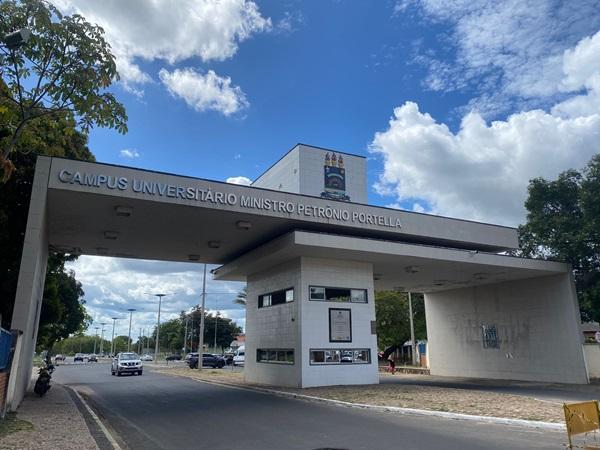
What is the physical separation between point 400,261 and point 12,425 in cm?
1698

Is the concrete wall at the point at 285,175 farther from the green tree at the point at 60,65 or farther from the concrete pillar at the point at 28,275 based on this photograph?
the green tree at the point at 60,65

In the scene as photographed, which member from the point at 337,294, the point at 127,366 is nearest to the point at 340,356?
the point at 337,294

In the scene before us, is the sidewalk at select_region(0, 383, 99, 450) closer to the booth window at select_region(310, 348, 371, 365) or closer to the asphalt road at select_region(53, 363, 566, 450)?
the asphalt road at select_region(53, 363, 566, 450)

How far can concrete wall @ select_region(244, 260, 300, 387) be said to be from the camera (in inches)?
864

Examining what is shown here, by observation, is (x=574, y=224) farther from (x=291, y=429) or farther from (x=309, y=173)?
(x=291, y=429)

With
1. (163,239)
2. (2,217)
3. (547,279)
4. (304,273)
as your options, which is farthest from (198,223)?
(547,279)

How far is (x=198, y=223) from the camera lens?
781 inches

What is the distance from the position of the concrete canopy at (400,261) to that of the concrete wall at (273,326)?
27.6 inches

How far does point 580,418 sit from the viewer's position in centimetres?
743

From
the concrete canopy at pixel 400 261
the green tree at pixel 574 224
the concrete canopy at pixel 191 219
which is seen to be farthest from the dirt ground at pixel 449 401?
the green tree at pixel 574 224

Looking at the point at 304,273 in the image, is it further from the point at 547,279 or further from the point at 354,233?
the point at 547,279

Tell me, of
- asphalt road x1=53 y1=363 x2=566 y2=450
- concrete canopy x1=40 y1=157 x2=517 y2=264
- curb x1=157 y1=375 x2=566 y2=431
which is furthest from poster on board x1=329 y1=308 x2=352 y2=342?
asphalt road x1=53 y1=363 x2=566 y2=450

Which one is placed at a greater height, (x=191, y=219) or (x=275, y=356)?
(x=191, y=219)

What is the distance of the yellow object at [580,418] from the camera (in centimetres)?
731
